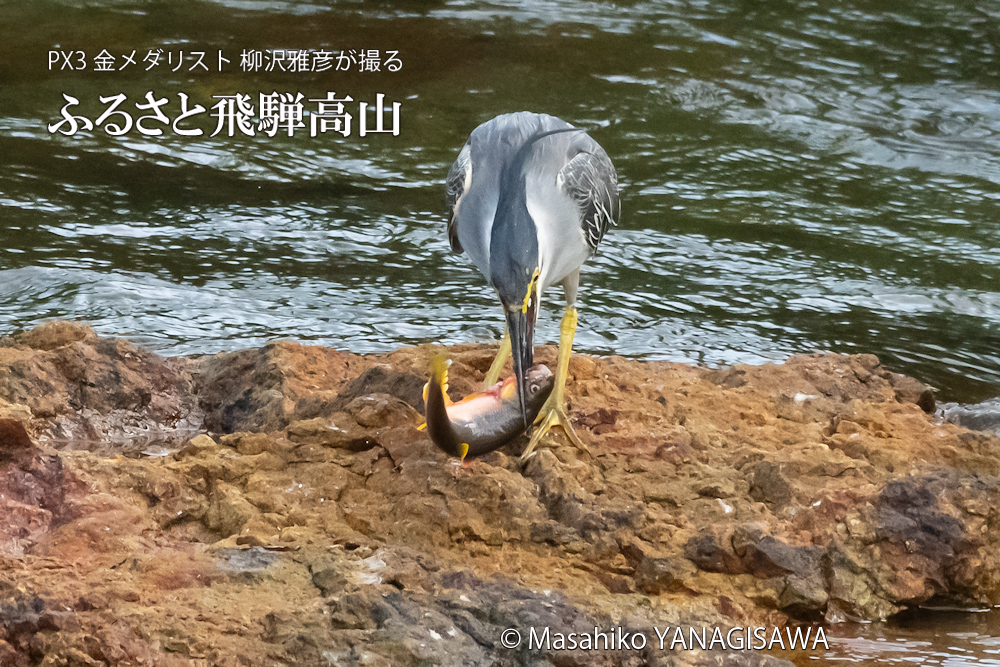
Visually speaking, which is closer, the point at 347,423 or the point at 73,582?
the point at 73,582

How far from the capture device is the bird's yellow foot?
12.5 ft

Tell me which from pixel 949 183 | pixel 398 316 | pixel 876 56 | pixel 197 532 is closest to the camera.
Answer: pixel 197 532

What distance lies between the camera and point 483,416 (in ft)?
11.9

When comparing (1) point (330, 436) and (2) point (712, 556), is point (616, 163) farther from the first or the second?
(2) point (712, 556)

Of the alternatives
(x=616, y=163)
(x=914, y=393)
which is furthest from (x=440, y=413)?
(x=616, y=163)

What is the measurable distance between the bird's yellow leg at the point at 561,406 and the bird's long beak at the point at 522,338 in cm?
26

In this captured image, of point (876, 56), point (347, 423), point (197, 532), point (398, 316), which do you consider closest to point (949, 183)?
point (876, 56)

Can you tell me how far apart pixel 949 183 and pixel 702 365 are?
3804 mm

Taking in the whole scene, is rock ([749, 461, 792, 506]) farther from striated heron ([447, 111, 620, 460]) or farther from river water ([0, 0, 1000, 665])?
striated heron ([447, 111, 620, 460])

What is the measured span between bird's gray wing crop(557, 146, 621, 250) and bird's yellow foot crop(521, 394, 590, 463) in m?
0.76

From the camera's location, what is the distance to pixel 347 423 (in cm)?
391

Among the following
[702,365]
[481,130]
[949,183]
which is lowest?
[702,365]

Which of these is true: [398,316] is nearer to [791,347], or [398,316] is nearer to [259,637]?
[791,347]

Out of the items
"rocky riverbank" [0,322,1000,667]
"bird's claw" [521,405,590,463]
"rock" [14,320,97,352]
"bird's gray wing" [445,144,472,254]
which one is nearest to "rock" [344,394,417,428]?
"rocky riverbank" [0,322,1000,667]
